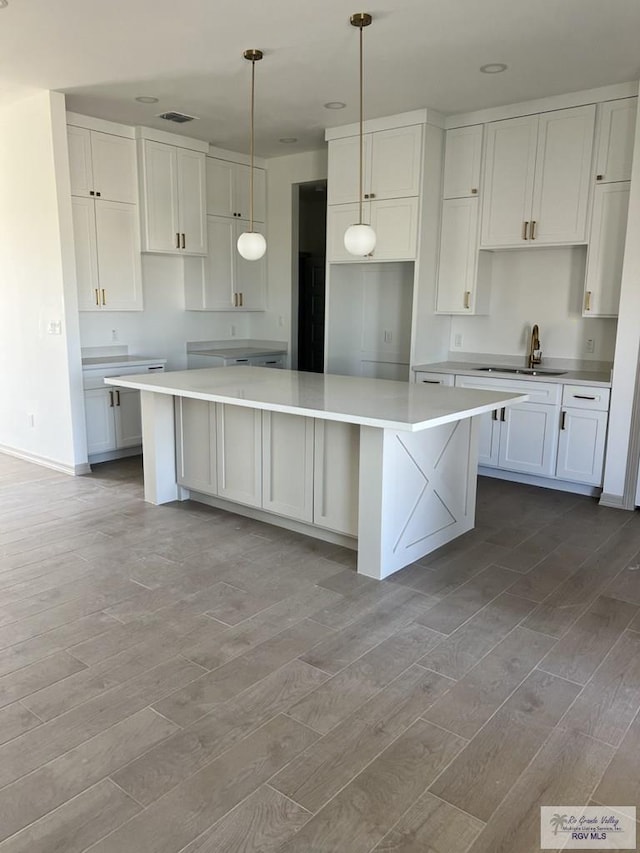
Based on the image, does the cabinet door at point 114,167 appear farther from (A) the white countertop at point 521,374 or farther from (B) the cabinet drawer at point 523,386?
(B) the cabinet drawer at point 523,386

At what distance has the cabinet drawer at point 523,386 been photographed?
461 centimetres

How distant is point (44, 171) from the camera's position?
15.4ft

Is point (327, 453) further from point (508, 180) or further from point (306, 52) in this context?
point (508, 180)

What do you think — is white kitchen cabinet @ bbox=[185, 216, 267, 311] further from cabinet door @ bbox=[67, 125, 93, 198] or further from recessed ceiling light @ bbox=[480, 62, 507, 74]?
recessed ceiling light @ bbox=[480, 62, 507, 74]

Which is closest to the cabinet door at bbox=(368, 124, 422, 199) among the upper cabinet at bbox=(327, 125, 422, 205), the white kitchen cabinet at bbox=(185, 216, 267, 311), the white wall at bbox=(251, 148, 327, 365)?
the upper cabinet at bbox=(327, 125, 422, 205)

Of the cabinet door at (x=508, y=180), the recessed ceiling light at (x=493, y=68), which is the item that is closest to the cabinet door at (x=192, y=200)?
the cabinet door at (x=508, y=180)

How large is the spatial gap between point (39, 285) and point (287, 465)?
2721mm

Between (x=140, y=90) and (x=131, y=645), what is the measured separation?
3780mm

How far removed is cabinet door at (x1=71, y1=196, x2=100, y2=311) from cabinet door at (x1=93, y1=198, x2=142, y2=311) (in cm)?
5

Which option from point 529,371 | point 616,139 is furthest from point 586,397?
point 616,139

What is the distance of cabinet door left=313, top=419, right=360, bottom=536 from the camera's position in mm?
3418

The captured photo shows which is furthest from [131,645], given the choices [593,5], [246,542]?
[593,5]

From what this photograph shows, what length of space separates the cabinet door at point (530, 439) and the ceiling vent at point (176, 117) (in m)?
3.46

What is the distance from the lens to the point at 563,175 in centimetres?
454
